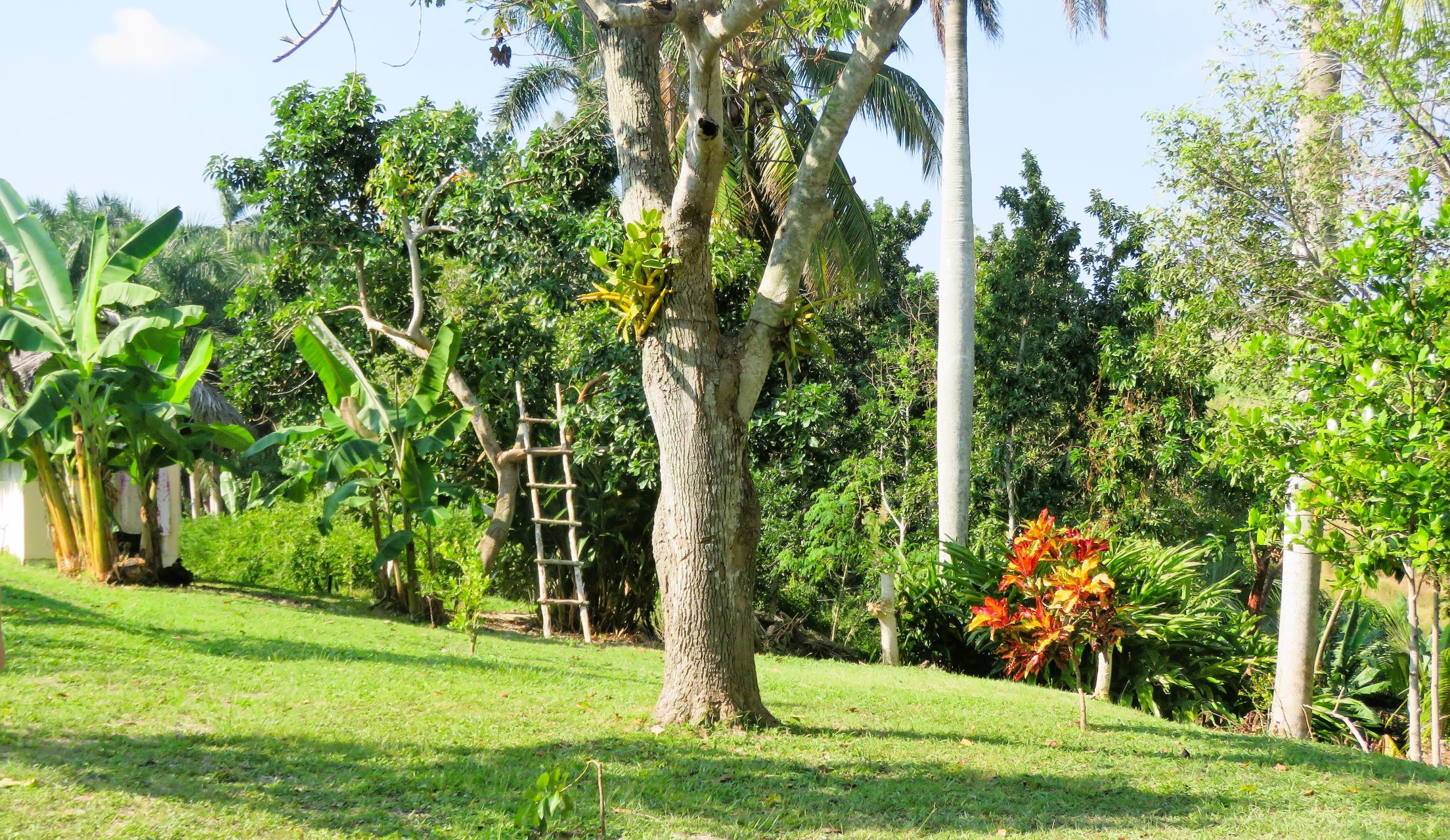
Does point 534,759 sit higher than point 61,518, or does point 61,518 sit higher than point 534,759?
point 61,518

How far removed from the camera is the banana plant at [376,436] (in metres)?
11.4

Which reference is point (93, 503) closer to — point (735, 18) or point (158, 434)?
point (158, 434)

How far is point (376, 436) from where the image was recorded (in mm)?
12328

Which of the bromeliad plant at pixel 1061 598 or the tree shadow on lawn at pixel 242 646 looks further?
the tree shadow on lawn at pixel 242 646

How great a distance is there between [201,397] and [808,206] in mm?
12239

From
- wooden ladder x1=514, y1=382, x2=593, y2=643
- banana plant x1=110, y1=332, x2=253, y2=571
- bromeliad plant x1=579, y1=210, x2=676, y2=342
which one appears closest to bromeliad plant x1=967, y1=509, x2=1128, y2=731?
bromeliad plant x1=579, y1=210, x2=676, y2=342

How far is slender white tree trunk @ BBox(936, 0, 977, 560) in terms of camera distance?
14828mm

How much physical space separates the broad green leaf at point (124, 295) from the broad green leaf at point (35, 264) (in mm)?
423

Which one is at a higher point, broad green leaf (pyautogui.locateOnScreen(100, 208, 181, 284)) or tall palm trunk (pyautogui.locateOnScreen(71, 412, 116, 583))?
broad green leaf (pyautogui.locateOnScreen(100, 208, 181, 284))

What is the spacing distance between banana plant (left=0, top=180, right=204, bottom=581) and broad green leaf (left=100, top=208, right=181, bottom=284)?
1 centimetres

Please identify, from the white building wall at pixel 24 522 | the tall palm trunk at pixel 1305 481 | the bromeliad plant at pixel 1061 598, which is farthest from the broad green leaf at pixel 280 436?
the tall palm trunk at pixel 1305 481

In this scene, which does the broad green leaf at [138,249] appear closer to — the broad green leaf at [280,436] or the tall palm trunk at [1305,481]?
the broad green leaf at [280,436]

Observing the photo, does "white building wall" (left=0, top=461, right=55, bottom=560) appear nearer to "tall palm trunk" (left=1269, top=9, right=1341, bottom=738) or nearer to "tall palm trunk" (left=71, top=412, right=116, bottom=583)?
"tall palm trunk" (left=71, top=412, right=116, bottom=583)

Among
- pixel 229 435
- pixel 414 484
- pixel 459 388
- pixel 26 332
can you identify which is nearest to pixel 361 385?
pixel 414 484
